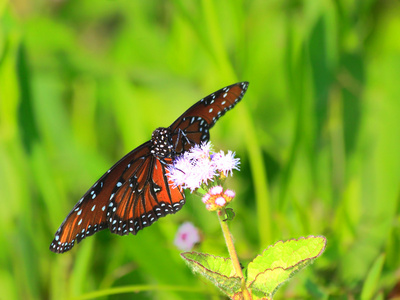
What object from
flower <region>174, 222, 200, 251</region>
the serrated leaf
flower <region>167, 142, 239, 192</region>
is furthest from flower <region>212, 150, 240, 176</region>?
flower <region>174, 222, 200, 251</region>

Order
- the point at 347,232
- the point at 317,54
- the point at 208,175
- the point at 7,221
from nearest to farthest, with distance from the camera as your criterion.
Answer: the point at 208,175 → the point at 347,232 → the point at 7,221 → the point at 317,54

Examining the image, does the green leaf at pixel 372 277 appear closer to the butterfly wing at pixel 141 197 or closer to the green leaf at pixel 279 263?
the green leaf at pixel 279 263

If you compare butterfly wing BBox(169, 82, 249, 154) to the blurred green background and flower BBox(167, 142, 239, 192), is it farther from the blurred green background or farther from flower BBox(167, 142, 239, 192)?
the blurred green background

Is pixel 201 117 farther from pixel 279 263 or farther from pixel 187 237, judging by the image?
pixel 279 263

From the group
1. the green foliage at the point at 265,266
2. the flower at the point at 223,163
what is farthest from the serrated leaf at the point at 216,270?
the flower at the point at 223,163

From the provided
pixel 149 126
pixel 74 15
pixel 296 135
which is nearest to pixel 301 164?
pixel 296 135

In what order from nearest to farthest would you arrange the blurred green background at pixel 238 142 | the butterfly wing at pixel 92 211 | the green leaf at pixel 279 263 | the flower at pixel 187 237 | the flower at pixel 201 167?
the green leaf at pixel 279 263 → the flower at pixel 201 167 → the butterfly wing at pixel 92 211 → the flower at pixel 187 237 → the blurred green background at pixel 238 142

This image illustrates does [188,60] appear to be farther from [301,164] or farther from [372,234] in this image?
[372,234]
